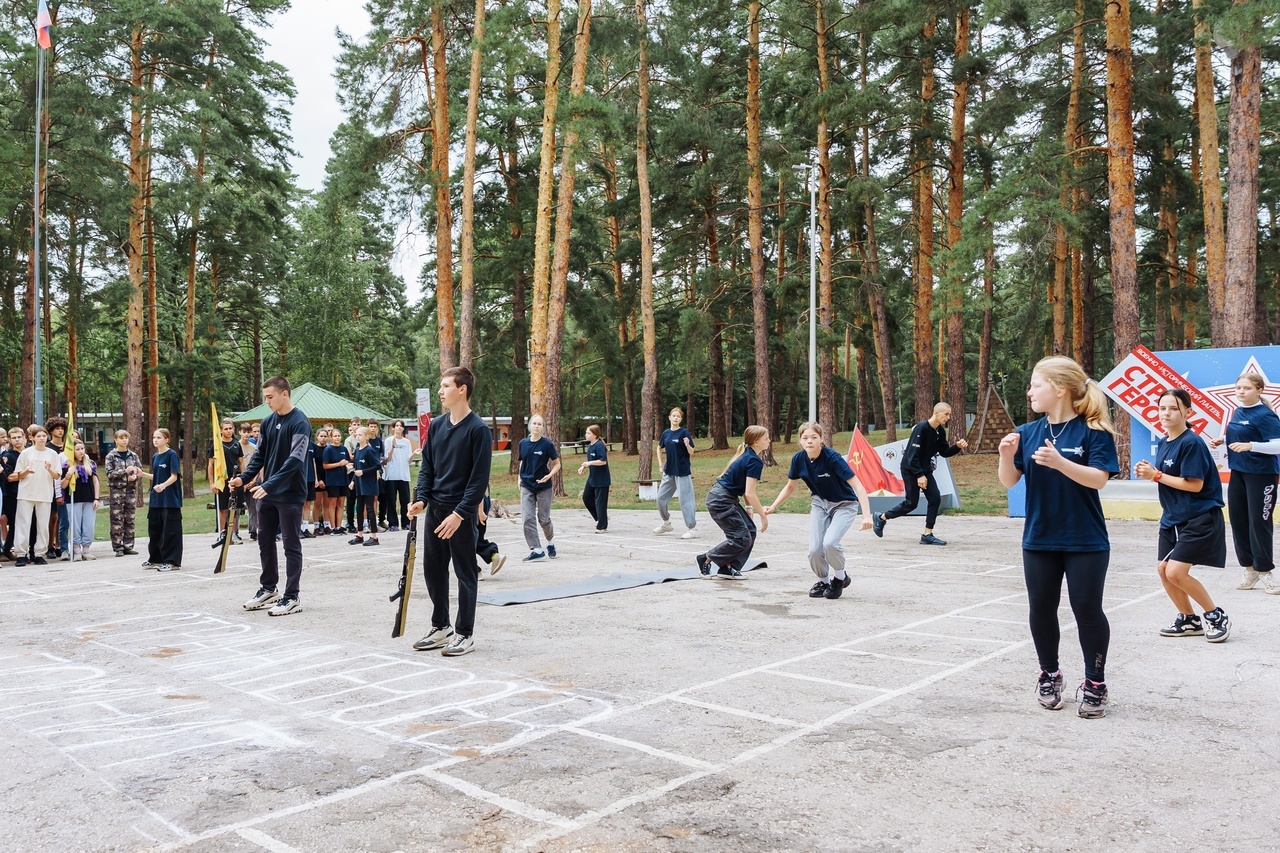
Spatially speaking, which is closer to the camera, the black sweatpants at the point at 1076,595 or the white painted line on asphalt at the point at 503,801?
the white painted line on asphalt at the point at 503,801

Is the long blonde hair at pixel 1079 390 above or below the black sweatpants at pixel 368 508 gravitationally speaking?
above

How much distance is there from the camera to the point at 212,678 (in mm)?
5980

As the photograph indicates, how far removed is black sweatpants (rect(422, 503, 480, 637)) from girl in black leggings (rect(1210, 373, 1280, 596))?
607 centimetres

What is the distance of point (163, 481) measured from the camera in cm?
1236

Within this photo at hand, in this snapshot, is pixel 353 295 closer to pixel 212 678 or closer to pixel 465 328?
pixel 465 328

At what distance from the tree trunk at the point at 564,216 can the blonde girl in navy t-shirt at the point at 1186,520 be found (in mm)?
14648

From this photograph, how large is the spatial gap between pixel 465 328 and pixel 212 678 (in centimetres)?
1677

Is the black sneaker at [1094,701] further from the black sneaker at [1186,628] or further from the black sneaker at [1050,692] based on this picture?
the black sneaker at [1186,628]

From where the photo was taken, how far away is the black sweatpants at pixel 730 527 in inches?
390

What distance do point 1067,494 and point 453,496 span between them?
3.93 meters

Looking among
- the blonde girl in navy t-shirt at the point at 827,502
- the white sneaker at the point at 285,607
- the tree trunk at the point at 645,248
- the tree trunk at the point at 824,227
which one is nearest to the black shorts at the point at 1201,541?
the blonde girl in navy t-shirt at the point at 827,502

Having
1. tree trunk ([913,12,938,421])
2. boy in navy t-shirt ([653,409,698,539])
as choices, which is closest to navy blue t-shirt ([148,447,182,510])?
boy in navy t-shirt ([653,409,698,539])

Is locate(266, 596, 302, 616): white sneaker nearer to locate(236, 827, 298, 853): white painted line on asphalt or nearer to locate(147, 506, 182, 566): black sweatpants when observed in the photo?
locate(147, 506, 182, 566): black sweatpants

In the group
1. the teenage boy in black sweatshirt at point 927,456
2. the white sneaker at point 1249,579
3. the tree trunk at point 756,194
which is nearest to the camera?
the white sneaker at point 1249,579
